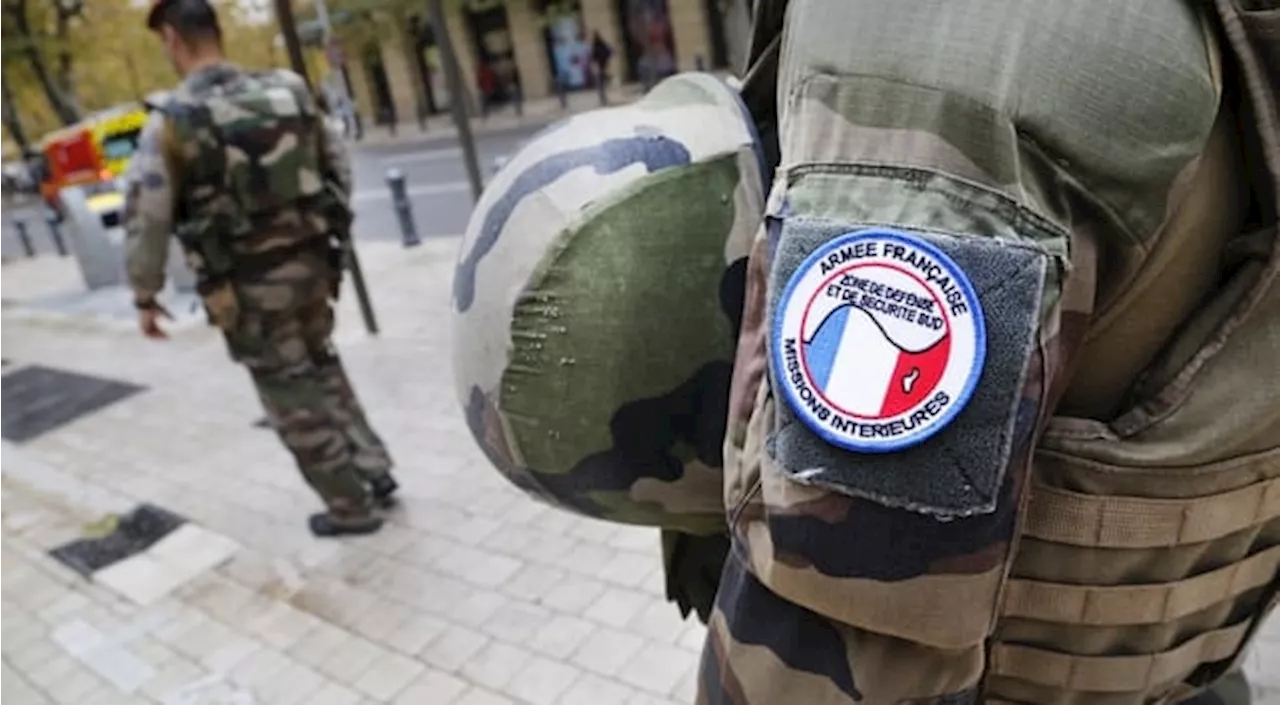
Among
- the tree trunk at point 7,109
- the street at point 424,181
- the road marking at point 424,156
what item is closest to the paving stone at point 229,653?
the tree trunk at point 7,109

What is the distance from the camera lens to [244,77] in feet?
10.5

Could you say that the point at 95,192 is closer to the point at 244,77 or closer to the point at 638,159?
the point at 244,77

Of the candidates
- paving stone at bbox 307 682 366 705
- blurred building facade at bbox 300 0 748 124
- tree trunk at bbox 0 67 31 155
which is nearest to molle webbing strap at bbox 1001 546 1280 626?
tree trunk at bbox 0 67 31 155

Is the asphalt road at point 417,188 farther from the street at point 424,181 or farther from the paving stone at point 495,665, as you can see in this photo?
the paving stone at point 495,665

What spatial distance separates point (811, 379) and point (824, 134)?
0.18 m

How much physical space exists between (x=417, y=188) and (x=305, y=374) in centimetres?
1056

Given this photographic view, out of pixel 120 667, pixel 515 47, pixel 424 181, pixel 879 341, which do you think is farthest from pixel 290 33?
pixel 515 47

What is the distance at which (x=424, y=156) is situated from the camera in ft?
58.8

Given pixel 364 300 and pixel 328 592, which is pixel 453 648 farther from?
pixel 364 300

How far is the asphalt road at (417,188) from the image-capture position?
10.9 meters

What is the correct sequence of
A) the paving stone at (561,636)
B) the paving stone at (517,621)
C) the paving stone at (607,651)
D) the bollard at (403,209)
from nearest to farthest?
the paving stone at (607,651) < the paving stone at (561,636) < the paving stone at (517,621) < the bollard at (403,209)

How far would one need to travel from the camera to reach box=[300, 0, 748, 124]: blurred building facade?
65.1 feet

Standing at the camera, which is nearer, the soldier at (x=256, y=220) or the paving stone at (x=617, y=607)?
the paving stone at (x=617, y=607)

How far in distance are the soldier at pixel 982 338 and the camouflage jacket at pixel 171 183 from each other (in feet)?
8.36
